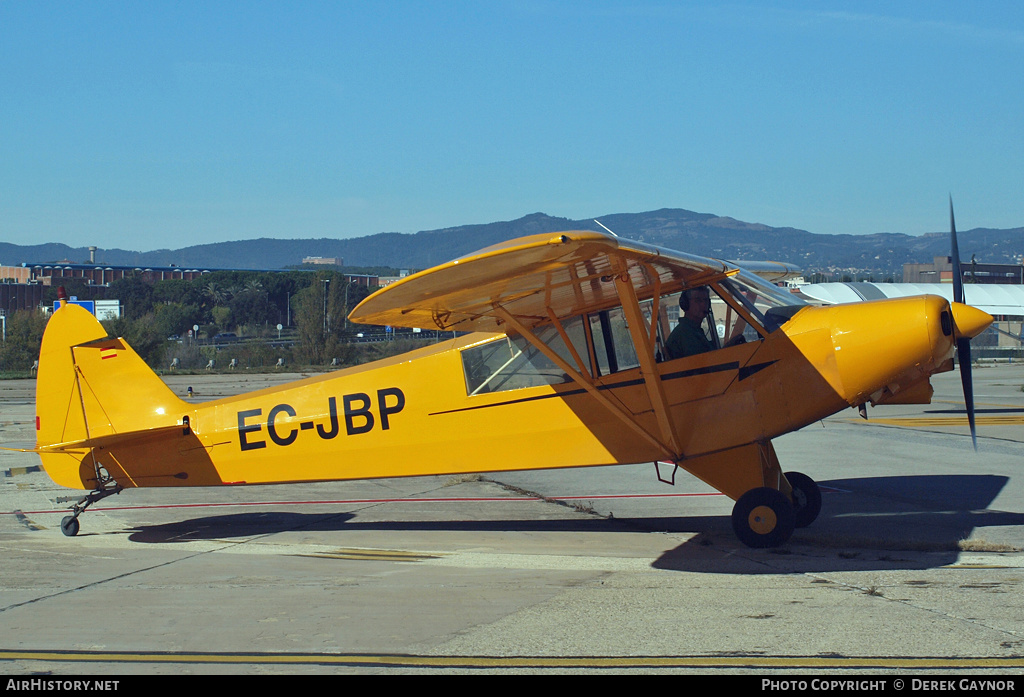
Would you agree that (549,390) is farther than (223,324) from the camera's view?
No

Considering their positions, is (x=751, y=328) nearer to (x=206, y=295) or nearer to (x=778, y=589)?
(x=778, y=589)

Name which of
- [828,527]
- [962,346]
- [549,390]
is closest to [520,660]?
Result: [549,390]

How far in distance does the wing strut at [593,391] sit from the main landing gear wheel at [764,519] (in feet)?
2.52

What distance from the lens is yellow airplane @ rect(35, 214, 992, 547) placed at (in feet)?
24.2

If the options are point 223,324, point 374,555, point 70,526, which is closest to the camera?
point 374,555

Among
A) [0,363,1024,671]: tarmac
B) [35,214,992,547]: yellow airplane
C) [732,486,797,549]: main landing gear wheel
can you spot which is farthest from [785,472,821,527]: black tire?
[732,486,797,549]: main landing gear wheel

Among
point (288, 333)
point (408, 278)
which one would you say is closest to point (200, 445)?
point (408, 278)

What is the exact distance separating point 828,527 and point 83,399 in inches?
311

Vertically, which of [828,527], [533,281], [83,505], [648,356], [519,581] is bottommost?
[828,527]

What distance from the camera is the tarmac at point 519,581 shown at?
498 cm

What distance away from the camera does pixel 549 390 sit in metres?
8.31

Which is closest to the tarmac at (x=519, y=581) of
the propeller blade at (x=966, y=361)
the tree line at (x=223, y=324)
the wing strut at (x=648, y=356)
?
the wing strut at (x=648, y=356)

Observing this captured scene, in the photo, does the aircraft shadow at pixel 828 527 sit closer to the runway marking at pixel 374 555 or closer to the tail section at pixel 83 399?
the runway marking at pixel 374 555

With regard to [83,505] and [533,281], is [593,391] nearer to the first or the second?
[533,281]
